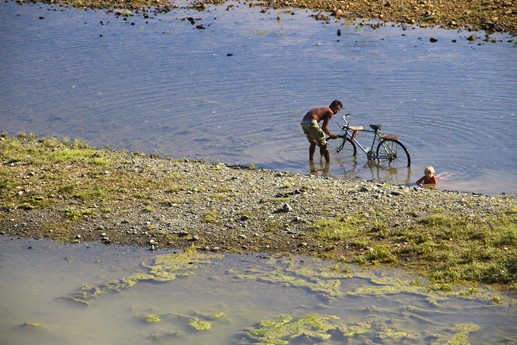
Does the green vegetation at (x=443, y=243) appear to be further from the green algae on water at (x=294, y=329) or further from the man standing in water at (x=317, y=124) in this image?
the man standing in water at (x=317, y=124)

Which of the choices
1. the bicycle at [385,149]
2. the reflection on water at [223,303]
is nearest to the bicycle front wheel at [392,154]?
the bicycle at [385,149]

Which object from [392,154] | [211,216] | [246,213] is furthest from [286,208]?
[392,154]

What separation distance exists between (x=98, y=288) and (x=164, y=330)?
1903 mm

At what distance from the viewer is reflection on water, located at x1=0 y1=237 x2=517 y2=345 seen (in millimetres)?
12203

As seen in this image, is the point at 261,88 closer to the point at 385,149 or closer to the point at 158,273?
the point at 385,149

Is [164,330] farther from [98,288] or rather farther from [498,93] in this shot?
[498,93]

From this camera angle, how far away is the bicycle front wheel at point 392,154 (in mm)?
20422

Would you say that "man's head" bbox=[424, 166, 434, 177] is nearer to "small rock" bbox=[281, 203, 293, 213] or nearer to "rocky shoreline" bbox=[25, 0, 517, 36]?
"small rock" bbox=[281, 203, 293, 213]

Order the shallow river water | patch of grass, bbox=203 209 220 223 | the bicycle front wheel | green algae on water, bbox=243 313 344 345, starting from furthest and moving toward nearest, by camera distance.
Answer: the shallow river water → the bicycle front wheel → patch of grass, bbox=203 209 220 223 → green algae on water, bbox=243 313 344 345

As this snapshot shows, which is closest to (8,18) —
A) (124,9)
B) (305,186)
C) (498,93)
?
(124,9)

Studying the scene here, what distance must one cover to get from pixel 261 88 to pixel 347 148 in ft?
21.7

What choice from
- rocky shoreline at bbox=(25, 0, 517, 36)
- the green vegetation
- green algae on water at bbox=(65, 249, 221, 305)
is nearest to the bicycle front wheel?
the green vegetation

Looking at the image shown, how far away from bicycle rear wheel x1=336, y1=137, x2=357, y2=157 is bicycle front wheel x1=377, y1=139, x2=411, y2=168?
95 cm

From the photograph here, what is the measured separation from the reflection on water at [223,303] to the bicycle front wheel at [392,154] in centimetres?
691
